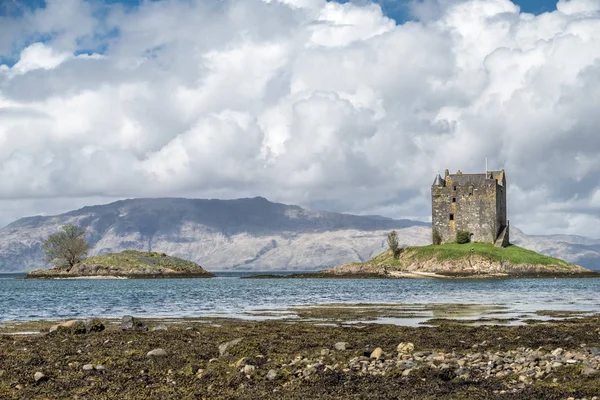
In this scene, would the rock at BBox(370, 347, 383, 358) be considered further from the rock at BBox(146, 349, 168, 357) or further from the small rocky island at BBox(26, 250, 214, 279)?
the small rocky island at BBox(26, 250, 214, 279)

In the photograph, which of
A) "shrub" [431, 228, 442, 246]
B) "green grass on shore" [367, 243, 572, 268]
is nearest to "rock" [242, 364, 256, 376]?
"green grass on shore" [367, 243, 572, 268]

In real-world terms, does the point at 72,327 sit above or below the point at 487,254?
below

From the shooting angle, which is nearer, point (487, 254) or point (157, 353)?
point (157, 353)

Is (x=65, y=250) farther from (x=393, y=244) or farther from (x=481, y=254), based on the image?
(x=481, y=254)

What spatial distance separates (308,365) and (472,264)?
4721 inches

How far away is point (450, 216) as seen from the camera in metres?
150

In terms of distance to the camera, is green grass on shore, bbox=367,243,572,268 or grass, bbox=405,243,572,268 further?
green grass on shore, bbox=367,243,572,268

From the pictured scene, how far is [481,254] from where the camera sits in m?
138

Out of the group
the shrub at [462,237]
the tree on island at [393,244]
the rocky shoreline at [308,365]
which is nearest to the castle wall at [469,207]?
the shrub at [462,237]

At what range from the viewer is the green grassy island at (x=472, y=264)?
440ft

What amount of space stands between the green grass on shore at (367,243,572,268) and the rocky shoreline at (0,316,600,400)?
10980 centimetres

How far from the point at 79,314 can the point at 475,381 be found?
36406 millimetres

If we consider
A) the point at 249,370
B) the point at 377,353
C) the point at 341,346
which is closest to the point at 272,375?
the point at 249,370

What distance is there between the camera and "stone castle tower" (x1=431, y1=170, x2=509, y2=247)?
5778 inches
